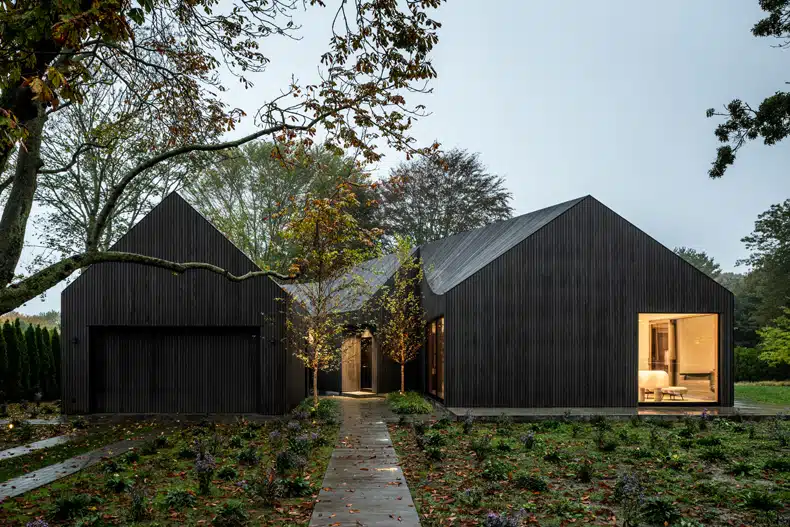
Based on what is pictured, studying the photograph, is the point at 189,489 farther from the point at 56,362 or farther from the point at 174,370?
the point at 56,362

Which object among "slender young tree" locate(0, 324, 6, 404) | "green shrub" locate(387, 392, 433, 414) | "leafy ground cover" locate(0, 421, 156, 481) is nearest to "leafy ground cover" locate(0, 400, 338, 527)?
"leafy ground cover" locate(0, 421, 156, 481)

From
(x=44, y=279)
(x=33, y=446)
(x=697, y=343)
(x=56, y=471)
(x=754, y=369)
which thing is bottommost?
(x=754, y=369)

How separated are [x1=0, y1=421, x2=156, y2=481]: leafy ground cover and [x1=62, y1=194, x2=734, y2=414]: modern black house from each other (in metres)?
1.96

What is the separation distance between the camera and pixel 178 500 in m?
6.37

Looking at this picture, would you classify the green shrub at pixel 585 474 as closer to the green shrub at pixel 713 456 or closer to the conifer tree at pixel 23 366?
the green shrub at pixel 713 456

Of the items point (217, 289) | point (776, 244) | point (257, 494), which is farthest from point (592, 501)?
point (776, 244)

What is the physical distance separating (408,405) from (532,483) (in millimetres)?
8393

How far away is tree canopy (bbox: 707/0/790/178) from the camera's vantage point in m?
8.25

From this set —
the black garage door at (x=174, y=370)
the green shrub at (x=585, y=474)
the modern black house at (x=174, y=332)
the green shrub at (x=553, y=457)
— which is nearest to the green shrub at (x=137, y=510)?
the green shrub at (x=585, y=474)

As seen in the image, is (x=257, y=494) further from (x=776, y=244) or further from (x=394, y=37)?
(x=776, y=244)

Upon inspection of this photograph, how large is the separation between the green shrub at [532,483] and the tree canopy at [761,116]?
16.3ft

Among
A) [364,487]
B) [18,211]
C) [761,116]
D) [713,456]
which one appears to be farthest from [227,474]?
[761,116]

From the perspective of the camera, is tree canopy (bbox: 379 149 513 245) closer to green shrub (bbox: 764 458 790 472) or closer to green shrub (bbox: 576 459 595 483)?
green shrub (bbox: 764 458 790 472)

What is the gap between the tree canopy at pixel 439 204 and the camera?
34.5 meters
